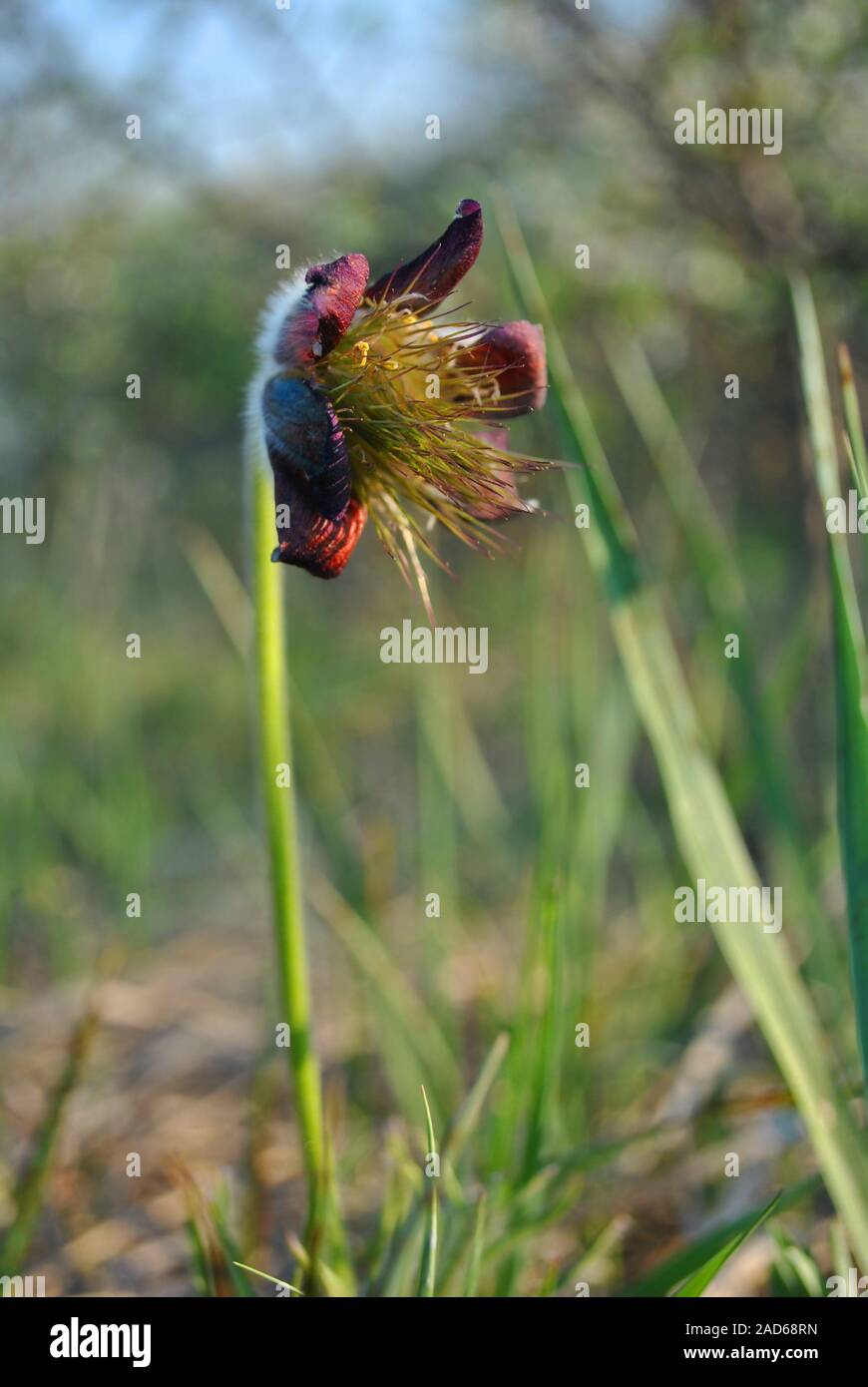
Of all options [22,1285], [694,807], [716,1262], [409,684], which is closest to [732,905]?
[694,807]

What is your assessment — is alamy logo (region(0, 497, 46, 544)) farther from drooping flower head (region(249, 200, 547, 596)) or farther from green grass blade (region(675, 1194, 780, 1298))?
green grass blade (region(675, 1194, 780, 1298))

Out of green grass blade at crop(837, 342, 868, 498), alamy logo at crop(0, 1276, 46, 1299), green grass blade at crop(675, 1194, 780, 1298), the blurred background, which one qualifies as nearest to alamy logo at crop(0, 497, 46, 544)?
the blurred background

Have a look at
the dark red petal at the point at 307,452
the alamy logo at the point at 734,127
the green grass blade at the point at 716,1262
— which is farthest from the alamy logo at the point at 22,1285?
the alamy logo at the point at 734,127

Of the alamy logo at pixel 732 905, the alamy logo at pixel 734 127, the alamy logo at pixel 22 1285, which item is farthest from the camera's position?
the alamy logo at pixel 734 127

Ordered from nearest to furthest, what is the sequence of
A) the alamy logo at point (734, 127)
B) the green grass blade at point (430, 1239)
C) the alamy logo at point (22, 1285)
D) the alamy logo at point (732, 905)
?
the green grass blade at point (430, 1239) < the alamy logo at point (732, 905) < the alamy logo at point (22, 1285) < the alamy logo at point (734, 127)

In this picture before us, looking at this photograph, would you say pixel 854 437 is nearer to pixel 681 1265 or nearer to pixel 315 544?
pixel 315 544
